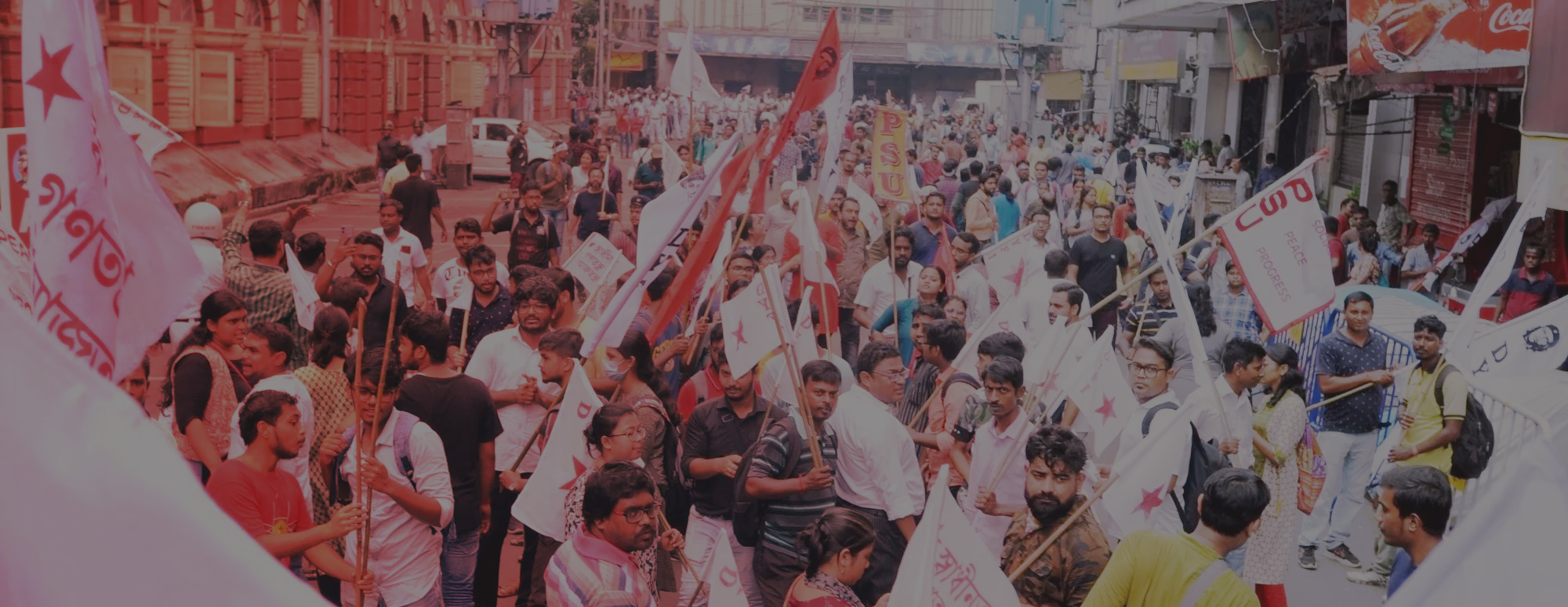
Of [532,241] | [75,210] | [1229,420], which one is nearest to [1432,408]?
[1229,420]

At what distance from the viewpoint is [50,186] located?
387 cm

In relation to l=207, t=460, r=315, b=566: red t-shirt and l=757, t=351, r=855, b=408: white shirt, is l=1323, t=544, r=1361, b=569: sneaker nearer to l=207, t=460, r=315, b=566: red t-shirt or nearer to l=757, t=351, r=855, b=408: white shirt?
l=757, t=351, r=855, b=408: white shirt

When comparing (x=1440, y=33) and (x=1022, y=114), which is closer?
(x=1440, y=33)

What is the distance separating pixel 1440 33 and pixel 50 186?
11.6 m

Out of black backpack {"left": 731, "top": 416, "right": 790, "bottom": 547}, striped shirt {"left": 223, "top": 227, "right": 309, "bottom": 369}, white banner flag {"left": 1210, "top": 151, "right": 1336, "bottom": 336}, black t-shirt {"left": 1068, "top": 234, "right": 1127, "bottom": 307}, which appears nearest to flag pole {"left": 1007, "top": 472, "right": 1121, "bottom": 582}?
black backpack {"left": 731, "top": 416, "right": 790, "bottom": 547}

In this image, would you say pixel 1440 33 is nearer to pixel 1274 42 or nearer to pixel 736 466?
pixel 736 466

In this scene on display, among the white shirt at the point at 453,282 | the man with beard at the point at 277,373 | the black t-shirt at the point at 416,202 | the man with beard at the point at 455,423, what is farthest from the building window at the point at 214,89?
the man with beard at the point at 455,423

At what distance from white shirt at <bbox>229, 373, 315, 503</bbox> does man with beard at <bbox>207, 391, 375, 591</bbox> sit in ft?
0.40

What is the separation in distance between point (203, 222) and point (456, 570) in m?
2.81

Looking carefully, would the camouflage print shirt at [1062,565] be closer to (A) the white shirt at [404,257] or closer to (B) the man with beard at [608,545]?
(B) the man with beard at [608,545]

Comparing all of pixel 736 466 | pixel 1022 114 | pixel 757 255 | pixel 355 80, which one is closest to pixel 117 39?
pixel 355 80

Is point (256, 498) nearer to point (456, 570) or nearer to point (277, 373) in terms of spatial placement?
point (456, 570)

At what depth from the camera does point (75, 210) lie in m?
3.87

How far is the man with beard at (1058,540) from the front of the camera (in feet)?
15.6
